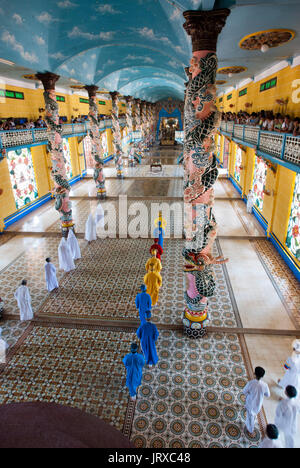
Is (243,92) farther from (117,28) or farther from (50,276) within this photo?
(50,276)

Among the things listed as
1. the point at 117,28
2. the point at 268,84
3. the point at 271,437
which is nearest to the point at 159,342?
the point at 271,437

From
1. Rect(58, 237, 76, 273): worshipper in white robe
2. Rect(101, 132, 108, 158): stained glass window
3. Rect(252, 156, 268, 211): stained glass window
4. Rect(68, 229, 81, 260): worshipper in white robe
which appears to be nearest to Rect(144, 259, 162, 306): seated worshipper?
Rect(58, 237, 76, 273): worshipper in white robe

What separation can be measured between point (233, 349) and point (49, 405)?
3.97 m

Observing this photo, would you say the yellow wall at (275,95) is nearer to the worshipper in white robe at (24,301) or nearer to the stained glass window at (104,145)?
the worshipper in white robe at (24,301)

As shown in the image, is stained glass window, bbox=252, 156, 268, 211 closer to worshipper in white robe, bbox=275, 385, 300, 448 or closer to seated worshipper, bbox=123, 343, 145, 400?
worshipper in white robe, bbox=275, 385, 300, 448

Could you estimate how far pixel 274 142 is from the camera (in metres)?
8.98

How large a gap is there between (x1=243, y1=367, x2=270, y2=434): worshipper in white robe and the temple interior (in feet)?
0.82

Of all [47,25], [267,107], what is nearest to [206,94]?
[47,25]

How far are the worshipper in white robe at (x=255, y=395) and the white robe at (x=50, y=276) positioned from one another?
537 cm

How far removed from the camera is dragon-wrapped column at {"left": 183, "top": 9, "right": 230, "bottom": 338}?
4.98 m

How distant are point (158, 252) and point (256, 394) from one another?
189 inches

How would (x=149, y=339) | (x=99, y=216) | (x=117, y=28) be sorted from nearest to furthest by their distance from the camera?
(x=149, y=339) → (x=117, y=28) → (x=99, y=216)

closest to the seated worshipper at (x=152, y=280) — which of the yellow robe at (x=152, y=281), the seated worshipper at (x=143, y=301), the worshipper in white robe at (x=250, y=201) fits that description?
the yellow robe at (x=152, y=281)

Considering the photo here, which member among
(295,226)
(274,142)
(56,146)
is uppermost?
(274,142)
